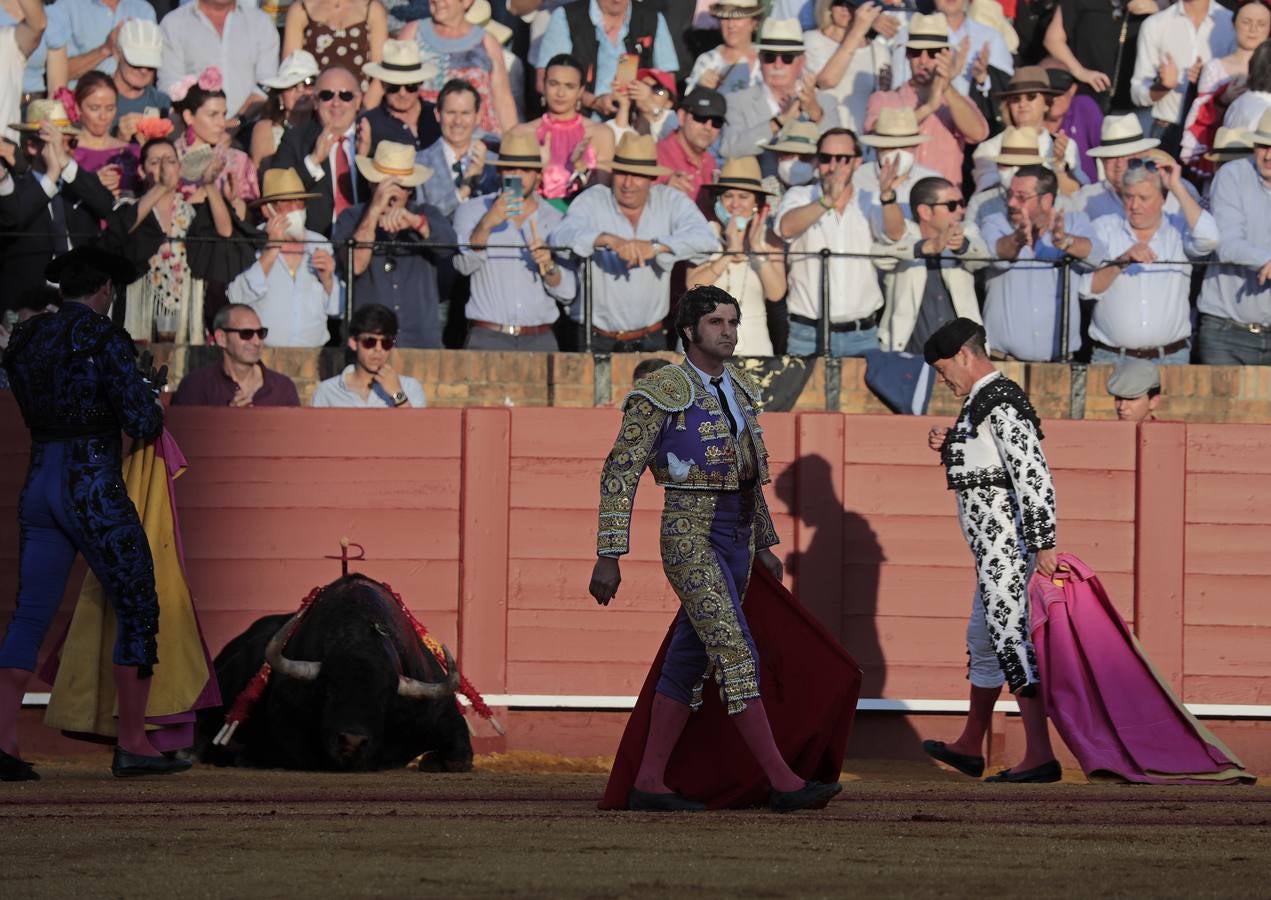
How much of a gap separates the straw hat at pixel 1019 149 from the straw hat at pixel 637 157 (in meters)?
1.75

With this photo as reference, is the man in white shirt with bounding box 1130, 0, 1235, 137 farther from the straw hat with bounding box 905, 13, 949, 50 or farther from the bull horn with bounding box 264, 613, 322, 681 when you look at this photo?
the bull horn with bounding box 264, 613, 322, 681

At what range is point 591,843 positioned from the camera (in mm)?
4957

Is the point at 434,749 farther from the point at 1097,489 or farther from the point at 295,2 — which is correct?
the point at 295,2

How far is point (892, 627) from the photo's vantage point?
29.1 feet

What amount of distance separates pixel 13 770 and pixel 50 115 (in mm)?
4550

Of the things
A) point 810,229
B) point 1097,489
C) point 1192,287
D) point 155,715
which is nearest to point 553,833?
point 155,715

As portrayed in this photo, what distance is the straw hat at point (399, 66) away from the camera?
10578 mm

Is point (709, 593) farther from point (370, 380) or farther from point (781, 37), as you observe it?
point (781, 37)

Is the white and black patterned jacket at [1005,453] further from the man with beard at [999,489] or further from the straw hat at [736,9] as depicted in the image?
the straw hat at [736,9]

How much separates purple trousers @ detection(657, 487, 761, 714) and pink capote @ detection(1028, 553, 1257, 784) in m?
1.97

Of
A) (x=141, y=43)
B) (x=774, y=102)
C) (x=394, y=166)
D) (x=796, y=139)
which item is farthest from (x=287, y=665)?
(x=774, y=102)

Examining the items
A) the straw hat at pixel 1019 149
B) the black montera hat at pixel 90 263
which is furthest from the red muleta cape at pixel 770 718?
the straw hat at pixel 1019 149

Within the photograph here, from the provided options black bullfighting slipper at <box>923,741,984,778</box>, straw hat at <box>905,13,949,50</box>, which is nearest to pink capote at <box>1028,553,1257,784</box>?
black bullfighting slipper at <box>923,741,984,778</box>

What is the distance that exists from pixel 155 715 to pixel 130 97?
4480 mm
